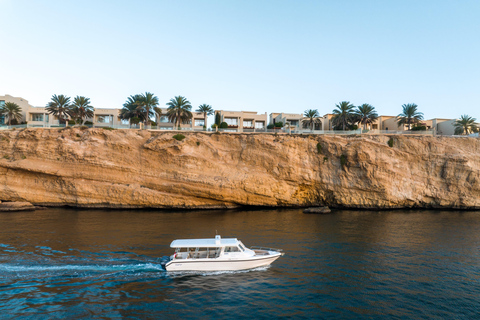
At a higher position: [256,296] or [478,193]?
[478,193]

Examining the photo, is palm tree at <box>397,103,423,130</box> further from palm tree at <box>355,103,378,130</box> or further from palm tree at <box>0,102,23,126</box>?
palm tree at <box>0,102,23,126</box>

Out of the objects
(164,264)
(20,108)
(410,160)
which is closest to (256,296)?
(164,264)

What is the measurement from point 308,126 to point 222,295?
170 ft

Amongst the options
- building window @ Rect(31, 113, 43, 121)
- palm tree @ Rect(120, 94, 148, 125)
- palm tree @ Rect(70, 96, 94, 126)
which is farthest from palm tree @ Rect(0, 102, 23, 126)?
palm tree @ Rect(120, 94, 148, 125)

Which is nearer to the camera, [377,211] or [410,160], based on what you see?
[377,211]

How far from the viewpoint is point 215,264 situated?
1895 centimetres

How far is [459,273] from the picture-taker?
731 inches

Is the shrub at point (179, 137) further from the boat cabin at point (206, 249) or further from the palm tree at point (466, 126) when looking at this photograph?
the palm tree at point (466, 126)

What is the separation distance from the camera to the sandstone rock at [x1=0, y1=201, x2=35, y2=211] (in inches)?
1522

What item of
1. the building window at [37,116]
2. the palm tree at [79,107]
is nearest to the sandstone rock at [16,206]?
the palm tree at [79,107]

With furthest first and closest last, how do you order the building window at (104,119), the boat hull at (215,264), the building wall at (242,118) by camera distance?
the building wall at (242,118), the building window at (104,119), the boat hull at (215,264)

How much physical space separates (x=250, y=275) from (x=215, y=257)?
8.66 feet

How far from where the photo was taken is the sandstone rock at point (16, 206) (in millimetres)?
38656

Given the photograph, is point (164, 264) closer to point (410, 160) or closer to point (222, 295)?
point (222, 295)
